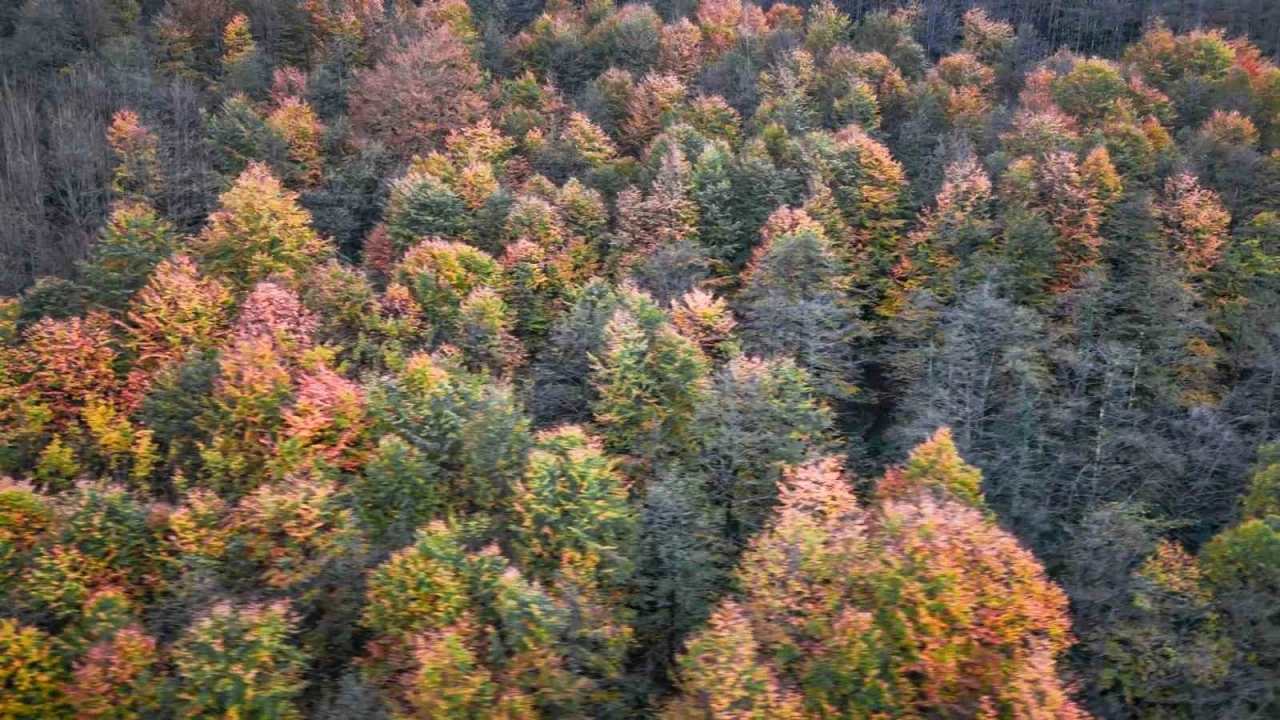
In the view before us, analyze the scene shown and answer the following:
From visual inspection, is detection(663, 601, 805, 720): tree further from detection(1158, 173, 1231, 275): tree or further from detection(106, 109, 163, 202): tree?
detection(106, 109, 163, 202): tree

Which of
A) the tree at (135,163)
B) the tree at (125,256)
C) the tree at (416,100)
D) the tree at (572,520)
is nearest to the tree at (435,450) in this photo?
the tree at (572,520)

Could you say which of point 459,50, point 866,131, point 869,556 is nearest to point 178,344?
point 869,556

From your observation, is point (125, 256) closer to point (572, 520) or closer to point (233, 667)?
point (572, 520)

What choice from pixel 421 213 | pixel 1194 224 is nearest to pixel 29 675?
pixel 421 213

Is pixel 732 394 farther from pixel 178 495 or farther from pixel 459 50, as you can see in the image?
pixel 459 50

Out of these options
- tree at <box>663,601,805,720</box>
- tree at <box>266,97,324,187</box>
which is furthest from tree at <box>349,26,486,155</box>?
tree at <box>663,601,805,720</box>
